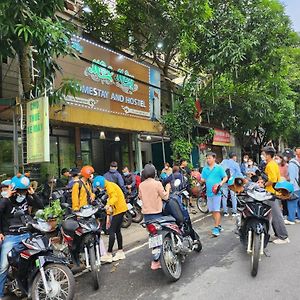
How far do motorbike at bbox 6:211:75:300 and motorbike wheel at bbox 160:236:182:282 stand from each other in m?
1.21

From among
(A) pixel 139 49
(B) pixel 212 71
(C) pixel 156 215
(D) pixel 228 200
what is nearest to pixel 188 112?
(B) pixel 212 71

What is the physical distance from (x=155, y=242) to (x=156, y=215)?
0.60 meters

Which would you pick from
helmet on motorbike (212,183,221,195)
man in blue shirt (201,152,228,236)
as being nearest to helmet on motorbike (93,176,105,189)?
man in blue shirt (201,152,228,236)

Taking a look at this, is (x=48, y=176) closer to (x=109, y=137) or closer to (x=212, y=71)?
(x=109, y=137)

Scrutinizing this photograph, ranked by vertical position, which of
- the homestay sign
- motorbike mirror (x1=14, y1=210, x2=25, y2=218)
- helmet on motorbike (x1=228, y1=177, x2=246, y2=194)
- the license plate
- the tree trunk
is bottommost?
the license plate

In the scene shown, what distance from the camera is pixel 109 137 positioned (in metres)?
13.2

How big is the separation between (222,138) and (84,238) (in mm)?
15427

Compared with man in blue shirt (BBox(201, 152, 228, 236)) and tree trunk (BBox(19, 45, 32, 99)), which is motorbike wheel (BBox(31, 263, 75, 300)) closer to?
man in blue shirt (BBox(201, 152, 228, 236))

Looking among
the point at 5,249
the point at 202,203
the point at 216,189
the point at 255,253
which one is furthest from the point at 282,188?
the point at 5,249

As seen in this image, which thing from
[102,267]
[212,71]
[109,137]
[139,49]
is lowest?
[102,267]

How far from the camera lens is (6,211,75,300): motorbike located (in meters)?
3.81

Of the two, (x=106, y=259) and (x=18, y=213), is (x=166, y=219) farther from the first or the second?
(x=18, y=213)

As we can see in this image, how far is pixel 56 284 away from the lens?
3.85 metres

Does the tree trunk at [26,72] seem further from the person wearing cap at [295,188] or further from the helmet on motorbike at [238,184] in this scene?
the person wearing cap at [295,188]
